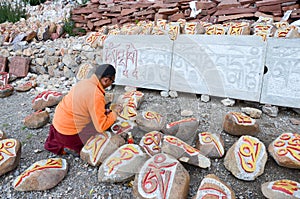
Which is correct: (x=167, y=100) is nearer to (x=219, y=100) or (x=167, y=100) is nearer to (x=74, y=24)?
(x=219, y=100)

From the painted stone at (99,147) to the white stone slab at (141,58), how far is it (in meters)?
1.39

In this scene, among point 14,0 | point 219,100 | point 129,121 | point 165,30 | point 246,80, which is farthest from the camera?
point 14,0

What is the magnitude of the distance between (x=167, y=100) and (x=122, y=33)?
4.47 ft

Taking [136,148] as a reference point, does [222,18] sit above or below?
above

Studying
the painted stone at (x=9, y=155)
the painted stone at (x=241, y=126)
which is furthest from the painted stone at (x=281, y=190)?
the painted stone at (x=9, y=155)

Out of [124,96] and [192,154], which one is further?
[124,96]

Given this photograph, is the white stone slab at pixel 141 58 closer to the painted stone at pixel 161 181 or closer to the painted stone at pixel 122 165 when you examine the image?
the painted stone at pixel 122 165

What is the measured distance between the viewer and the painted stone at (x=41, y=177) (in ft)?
6.06

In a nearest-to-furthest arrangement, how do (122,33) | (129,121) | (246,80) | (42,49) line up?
(129,121) → (246,80) → (122,33) → (42,49)

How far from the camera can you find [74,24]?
5.58m

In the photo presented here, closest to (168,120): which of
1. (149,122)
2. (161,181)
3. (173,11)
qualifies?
(149,122)

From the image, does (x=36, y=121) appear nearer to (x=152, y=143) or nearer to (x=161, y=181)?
(x=152, y=143)

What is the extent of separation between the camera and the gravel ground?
1.83m

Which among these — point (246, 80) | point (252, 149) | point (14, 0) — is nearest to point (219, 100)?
point (246, 80)
